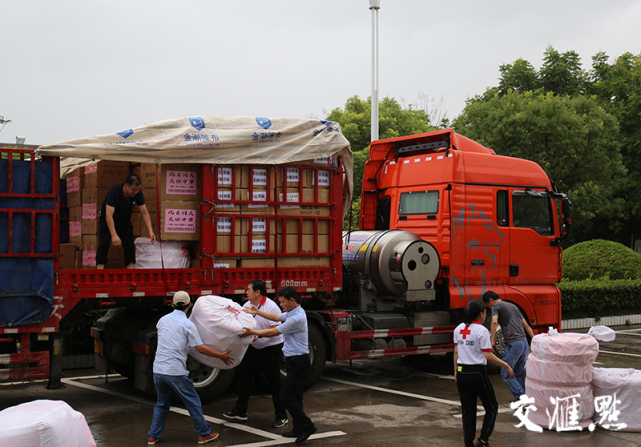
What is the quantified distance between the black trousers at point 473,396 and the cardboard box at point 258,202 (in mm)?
3434

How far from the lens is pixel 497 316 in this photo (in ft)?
25.8

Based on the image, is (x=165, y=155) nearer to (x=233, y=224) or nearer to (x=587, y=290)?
(x=233, y=224)

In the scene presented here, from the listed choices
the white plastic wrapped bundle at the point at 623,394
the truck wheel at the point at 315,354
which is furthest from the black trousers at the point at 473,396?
the truck wheel at the point at 315,354

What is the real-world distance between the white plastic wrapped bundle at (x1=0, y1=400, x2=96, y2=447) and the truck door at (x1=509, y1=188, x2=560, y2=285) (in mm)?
7945

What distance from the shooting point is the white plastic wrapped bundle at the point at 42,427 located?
3.59 metres

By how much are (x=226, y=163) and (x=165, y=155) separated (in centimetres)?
76

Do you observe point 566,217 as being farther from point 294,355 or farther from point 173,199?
point 173,199

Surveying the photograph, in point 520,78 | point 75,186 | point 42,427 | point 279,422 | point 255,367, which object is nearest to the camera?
point 42,427

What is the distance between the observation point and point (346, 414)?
7.72 m

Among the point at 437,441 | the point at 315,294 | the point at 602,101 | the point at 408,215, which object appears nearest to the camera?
the point at 437,441

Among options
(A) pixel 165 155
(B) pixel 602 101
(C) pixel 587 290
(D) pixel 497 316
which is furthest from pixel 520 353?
(B) pixel 602 101

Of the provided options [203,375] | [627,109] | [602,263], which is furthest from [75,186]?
[627,109]

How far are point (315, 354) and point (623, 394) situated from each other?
381cm

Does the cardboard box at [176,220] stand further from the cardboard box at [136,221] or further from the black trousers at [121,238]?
the black trousers at [121,238]
